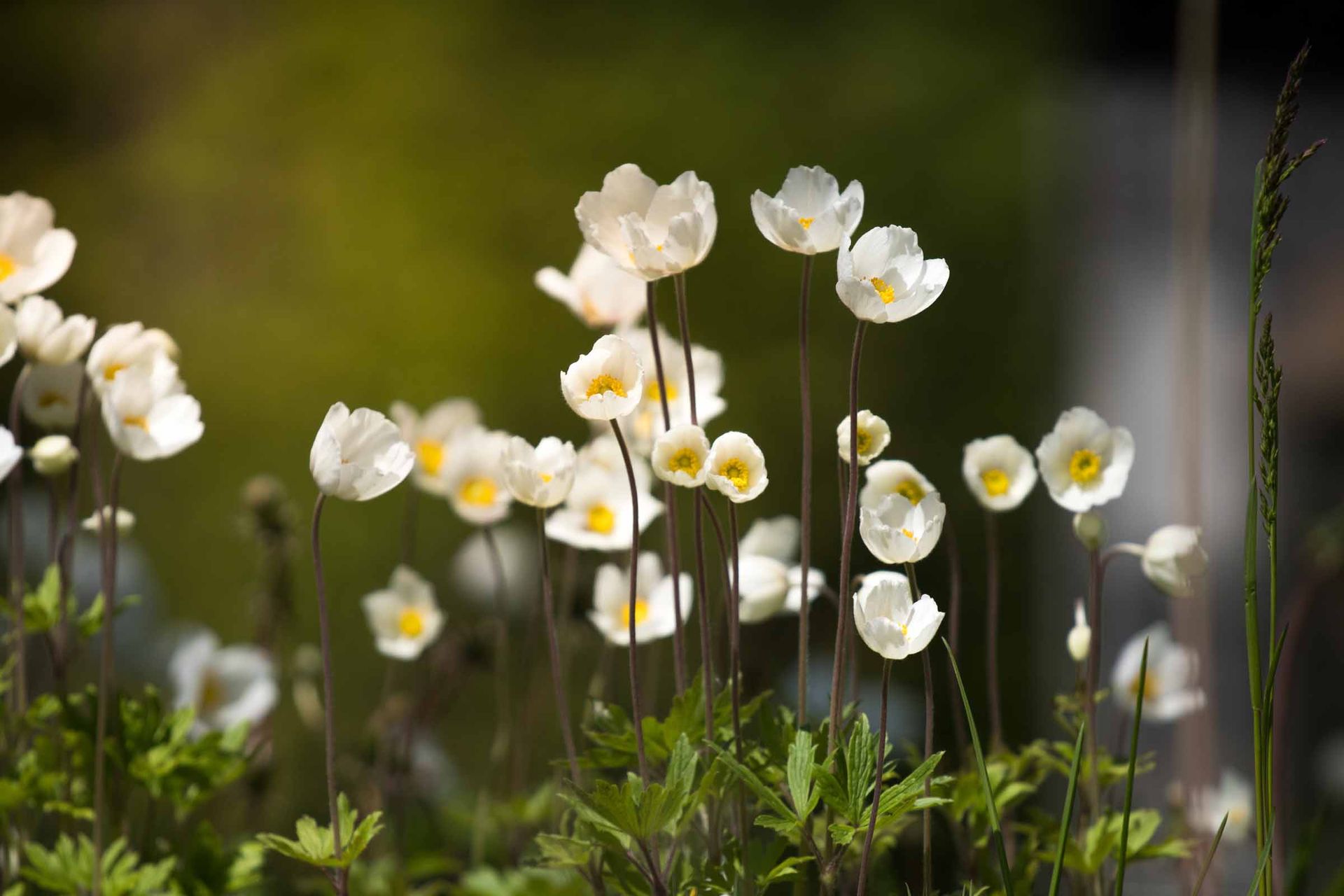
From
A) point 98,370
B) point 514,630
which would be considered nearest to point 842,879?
point 98,370

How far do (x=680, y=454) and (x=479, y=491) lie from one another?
313mm

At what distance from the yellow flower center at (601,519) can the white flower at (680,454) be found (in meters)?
0.22

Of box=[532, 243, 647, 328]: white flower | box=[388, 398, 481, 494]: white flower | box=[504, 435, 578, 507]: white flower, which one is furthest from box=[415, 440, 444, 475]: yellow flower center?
box=[504, 435, 578, 507]: white flower

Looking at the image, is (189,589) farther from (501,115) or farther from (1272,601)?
(1272,601)

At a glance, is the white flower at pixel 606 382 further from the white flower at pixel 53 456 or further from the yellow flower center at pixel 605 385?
the white flower at pixel 53 456

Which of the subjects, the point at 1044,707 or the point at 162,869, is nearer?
the point at 162,869

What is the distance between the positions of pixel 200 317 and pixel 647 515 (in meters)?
1.42

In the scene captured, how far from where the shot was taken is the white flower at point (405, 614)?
843mm

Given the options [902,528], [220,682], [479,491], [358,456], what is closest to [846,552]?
[902,528]

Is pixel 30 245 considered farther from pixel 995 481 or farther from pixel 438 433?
pixel 995 481

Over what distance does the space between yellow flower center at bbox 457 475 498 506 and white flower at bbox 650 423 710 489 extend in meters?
0.30

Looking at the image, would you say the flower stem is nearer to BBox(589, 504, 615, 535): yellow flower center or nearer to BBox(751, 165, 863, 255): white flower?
BBox(751, 165, 863, 255): white flower

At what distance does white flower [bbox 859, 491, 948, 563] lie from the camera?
0.51 metres

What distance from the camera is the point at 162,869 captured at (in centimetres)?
68
